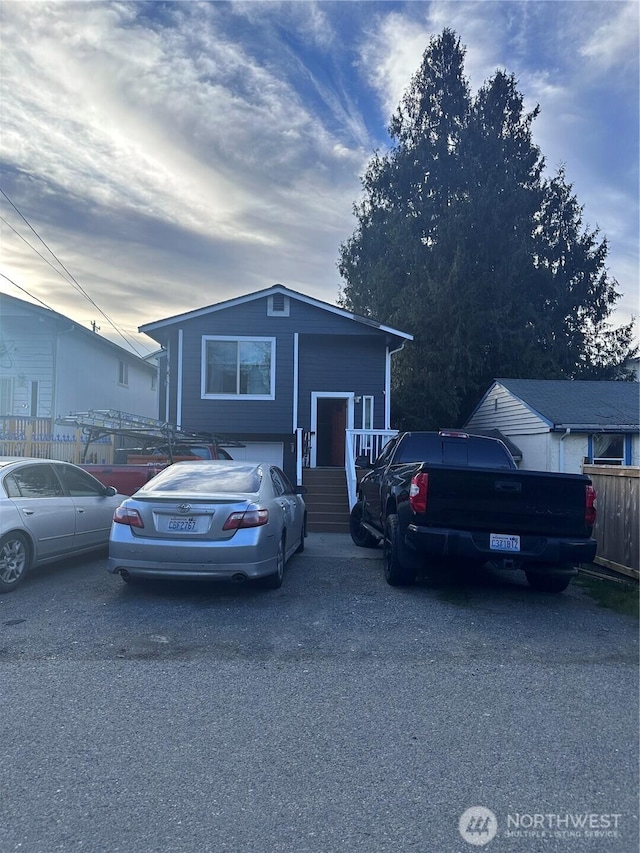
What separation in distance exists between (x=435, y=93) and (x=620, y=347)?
51.4 feet

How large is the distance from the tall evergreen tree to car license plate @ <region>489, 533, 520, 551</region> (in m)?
19.6

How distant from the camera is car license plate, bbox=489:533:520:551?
6.62 metres

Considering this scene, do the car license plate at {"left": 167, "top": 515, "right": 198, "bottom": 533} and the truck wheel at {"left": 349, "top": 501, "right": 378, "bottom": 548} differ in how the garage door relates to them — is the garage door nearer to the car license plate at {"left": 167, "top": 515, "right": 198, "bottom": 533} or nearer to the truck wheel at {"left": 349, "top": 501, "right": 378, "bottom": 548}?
the truck wheel at {"left": 349, "top": 501, "right": 378, "bottom": 548}

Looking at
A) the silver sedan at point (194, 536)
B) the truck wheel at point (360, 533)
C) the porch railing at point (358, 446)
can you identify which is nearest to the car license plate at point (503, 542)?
the silver sedan at point (194, 536)

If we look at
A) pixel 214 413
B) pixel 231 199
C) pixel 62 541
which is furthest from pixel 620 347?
pixel 62 541

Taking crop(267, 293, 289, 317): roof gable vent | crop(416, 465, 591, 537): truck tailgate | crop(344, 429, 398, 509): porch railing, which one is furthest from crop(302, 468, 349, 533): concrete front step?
crop(416, 465, 591, 537): truck tailgate

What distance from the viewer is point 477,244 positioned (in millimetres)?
28469

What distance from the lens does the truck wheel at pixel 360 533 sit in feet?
36.5

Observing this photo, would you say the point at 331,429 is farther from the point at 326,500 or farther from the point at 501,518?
the point at 501,518

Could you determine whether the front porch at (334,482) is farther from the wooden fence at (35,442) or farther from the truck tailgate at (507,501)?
the truck tailgate at (507,501)

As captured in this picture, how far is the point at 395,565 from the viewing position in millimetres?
7332

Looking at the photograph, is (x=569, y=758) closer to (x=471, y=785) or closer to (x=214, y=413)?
(x=471, y=785)

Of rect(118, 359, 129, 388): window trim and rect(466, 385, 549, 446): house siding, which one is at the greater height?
rect(118, 359, 129, 388): window trim

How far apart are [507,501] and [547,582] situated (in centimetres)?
156
